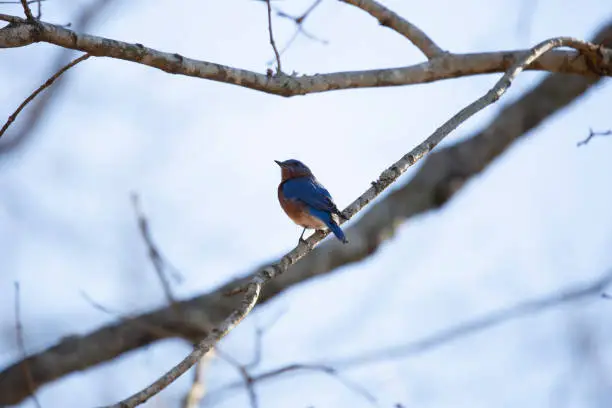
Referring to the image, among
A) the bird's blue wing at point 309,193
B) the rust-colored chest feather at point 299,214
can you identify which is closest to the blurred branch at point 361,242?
the rust-colored chest feather at point 299,214

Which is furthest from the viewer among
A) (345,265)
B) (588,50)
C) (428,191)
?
(428,191)

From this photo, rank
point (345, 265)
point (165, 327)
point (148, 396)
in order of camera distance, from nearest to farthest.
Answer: point (148, 396) < point (165, 327) < point (345, 265)

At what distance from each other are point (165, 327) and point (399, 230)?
291 centimetres

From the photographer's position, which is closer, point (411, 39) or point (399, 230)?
point (411, 39)

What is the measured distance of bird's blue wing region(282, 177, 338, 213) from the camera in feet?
23.2

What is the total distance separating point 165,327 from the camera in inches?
318

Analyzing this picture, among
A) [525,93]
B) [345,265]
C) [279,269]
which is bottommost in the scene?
[279,269]

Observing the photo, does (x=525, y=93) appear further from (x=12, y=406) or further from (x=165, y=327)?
(x=12, y=406)

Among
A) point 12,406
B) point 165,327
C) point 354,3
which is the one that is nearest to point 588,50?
point 354,3

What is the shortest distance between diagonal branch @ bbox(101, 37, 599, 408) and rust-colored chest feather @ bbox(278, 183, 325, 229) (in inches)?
36.2

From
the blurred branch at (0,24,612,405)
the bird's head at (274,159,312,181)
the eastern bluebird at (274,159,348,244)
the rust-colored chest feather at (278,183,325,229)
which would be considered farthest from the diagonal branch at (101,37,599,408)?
the bird's head at (274,159,312,181)

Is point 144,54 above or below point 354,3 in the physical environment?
below

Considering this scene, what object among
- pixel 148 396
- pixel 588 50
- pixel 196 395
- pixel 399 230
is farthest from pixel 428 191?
pixel 148 396

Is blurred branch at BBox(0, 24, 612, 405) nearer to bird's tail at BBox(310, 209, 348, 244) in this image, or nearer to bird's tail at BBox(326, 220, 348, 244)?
bird's tail at BBox(310, 209, 348, 244)
